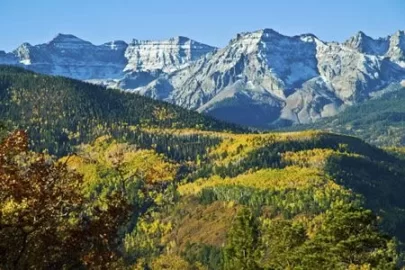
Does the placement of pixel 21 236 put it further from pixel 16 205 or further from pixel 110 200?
pixel 110 200

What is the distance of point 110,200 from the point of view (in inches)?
1353

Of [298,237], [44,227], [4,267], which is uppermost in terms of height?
[44,227]

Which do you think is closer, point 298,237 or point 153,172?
point 153,172

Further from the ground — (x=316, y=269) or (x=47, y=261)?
(x=47, y=261)

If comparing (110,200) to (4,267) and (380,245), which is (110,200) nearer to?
(4,267)

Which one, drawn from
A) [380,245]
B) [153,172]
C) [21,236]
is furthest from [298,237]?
[21,236]

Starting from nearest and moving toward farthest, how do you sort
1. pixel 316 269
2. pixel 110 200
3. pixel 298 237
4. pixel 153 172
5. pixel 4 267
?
pixel 4 267 → pixel 110 200 → pixel 153 172 → pixel 316 269 → pixel 298 237

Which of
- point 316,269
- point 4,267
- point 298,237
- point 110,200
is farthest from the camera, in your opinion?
point 298,237

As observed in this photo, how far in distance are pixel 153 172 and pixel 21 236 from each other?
8774mm

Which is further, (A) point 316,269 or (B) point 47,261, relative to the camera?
(A) point 316,269

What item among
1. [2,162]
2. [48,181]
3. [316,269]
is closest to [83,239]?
[48,181]

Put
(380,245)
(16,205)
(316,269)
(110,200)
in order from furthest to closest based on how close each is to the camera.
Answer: (316,269)
(380,245)
(110,200)
(16,205)

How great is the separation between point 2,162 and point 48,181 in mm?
2462

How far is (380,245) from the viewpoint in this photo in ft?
196
